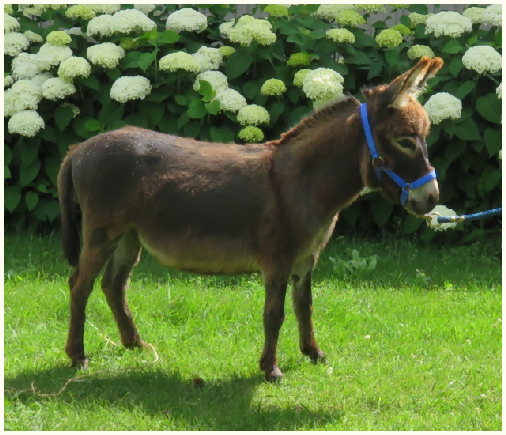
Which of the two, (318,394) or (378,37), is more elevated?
(378,37)

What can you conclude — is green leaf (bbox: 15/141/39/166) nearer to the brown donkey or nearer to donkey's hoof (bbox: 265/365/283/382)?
the brown donkey

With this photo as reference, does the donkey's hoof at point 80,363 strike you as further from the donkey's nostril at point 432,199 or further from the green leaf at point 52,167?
the green leaf at point 52,167

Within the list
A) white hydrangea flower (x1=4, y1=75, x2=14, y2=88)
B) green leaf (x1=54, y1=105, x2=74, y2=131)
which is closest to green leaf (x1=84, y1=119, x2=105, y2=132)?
green leaf (x1=54, y1=105, x2=74, y2=131)

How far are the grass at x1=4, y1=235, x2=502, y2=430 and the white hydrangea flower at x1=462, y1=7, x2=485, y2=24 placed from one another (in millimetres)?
2239

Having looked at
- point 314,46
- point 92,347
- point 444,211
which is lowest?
point 92,347

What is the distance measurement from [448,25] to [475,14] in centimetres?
44

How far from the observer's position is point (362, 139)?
17.3 ft

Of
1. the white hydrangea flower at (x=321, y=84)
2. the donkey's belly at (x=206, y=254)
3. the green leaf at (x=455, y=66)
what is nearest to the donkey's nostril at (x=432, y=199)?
the donkey's belly at (x=206, y=254)

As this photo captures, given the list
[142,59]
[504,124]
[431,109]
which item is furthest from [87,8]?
[504,124]

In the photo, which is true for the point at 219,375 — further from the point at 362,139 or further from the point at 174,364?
the point at 362,139

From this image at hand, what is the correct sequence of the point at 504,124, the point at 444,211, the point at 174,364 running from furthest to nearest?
the point at 504,124
the point at 444,211
the point at 174,364

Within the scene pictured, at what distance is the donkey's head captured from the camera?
5098 mm

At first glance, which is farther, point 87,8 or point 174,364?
point 87,8

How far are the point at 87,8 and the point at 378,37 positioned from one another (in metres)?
2.75
